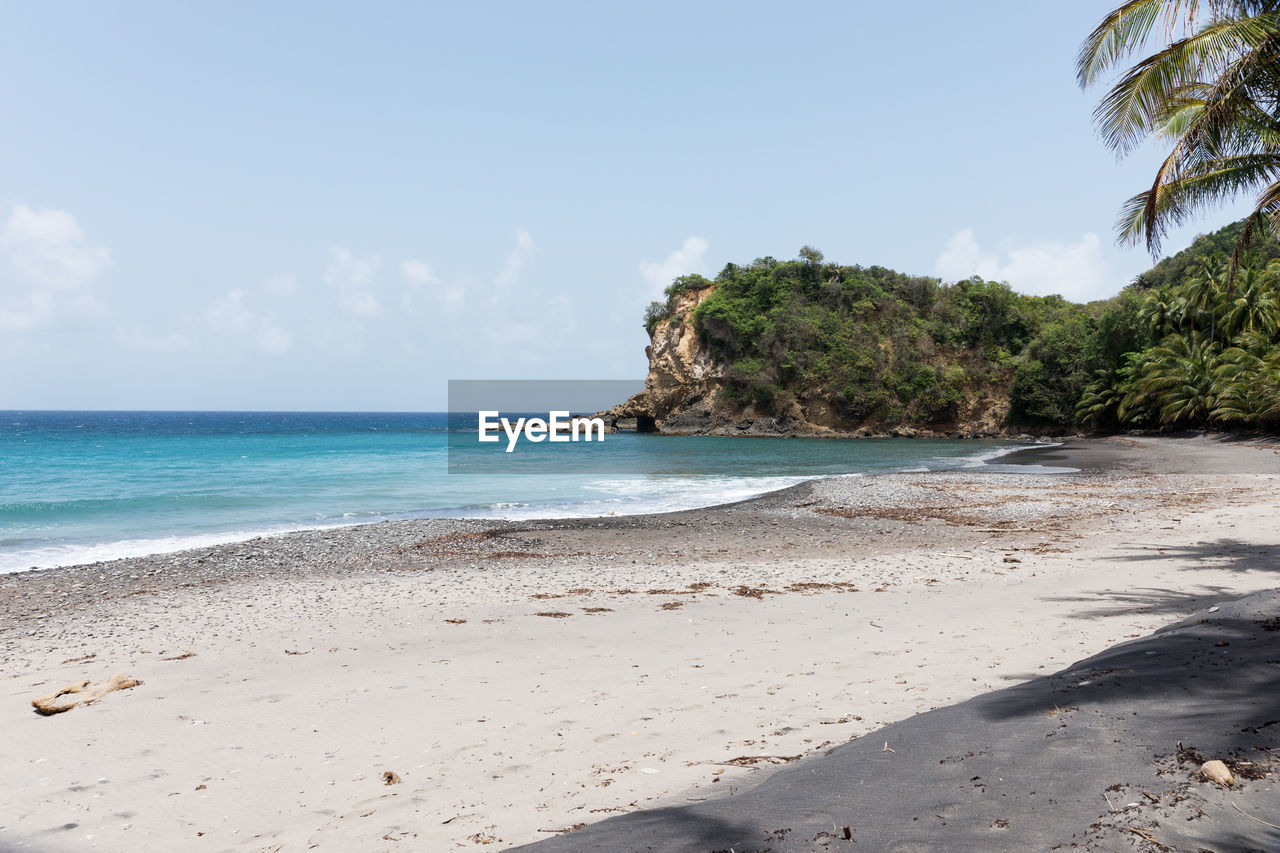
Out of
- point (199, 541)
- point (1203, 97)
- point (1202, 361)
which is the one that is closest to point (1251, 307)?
point (1202, 361)

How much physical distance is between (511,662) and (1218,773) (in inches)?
200

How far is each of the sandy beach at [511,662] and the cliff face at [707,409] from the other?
5291cm

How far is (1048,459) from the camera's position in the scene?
114 ft

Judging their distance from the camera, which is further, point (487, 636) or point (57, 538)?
point (57, 538)

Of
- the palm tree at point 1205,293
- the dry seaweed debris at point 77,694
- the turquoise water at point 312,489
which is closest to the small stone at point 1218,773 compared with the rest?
the dry seaweed debris at point 77,694

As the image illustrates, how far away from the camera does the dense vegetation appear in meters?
45.7

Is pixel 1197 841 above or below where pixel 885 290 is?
below

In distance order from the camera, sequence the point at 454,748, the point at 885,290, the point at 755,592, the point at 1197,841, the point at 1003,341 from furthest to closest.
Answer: the point at 885,290
the point at 1003,341
the point at 755,592
the point at 454,748
the point at 1197,841

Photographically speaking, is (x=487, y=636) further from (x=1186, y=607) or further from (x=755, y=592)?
(x=1186, y=607)

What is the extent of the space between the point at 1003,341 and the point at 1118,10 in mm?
63878

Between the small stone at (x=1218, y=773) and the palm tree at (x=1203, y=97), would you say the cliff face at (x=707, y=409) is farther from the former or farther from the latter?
the small stone at (x=1218, y=773)

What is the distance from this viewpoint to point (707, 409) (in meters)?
72.6

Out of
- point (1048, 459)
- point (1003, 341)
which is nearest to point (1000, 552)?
point (1048, 459)

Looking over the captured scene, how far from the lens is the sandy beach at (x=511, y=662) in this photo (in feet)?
12.8
